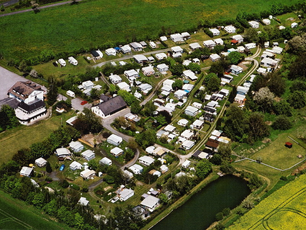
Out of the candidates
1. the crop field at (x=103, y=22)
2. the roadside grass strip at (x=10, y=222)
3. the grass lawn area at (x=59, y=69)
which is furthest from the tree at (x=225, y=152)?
the crop field at (x=103, y=22)

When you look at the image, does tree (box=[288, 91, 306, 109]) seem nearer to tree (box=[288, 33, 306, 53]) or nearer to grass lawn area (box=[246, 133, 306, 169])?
grass lawn area (box=[246, 133, 306, 169])

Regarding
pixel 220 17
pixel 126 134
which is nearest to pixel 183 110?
pixel 126 134

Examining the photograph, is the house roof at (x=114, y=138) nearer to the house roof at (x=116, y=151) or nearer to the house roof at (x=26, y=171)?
the house roof at (x=116, y=151)

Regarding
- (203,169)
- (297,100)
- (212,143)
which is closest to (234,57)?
(297,100)

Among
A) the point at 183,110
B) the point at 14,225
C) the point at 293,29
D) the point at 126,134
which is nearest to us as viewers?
the point at 14,225

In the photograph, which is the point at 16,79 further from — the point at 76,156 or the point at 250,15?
the point at 250,15

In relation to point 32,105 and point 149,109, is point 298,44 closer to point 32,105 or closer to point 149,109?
point 149,109
